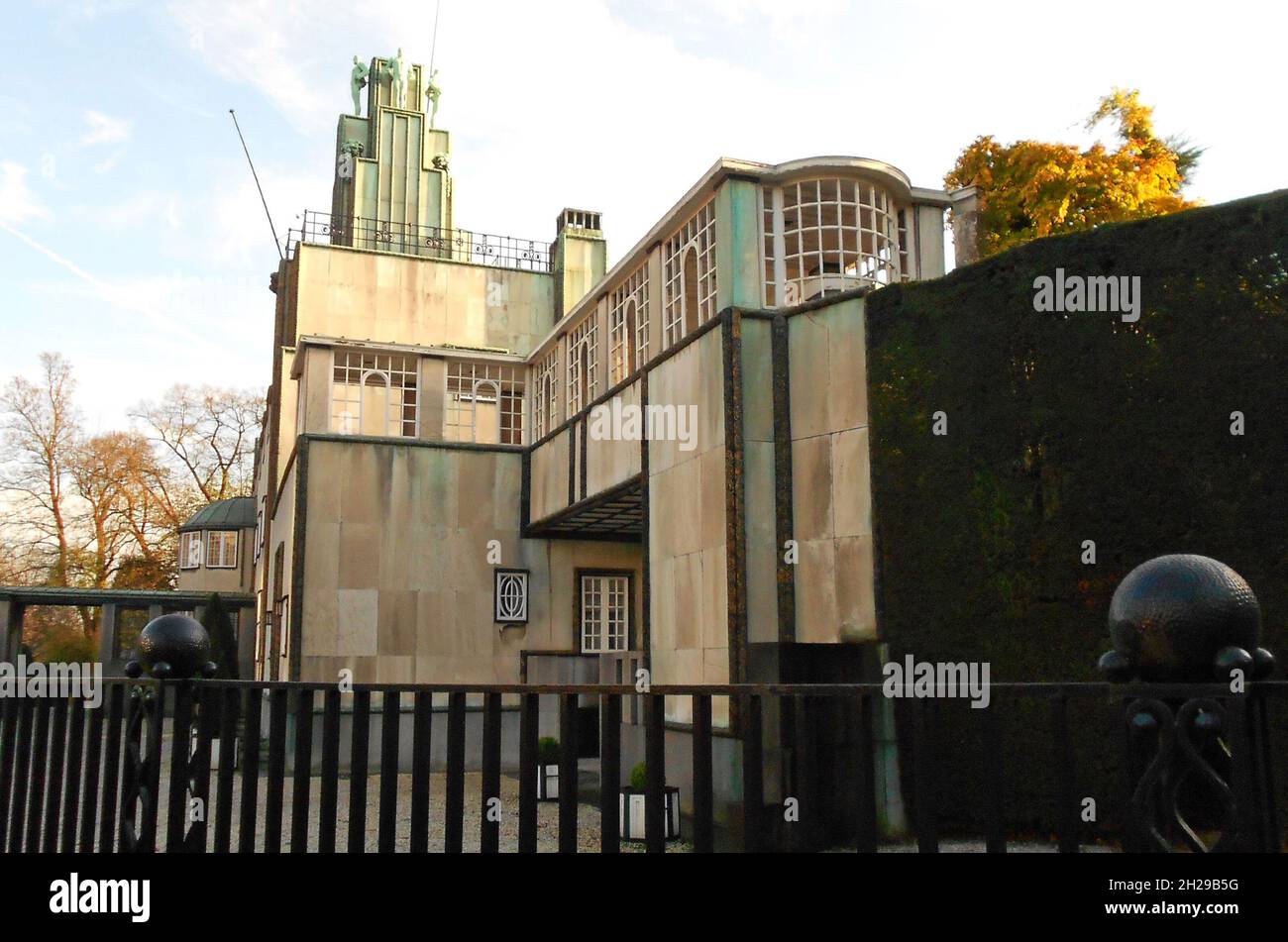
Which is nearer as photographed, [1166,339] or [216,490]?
[1166,339]

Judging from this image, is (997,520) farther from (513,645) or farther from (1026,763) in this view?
(513,645)

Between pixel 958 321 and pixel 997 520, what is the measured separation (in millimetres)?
2199

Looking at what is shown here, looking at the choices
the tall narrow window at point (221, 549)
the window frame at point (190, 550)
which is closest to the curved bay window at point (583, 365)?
the tall narrow window at point (221, 549)

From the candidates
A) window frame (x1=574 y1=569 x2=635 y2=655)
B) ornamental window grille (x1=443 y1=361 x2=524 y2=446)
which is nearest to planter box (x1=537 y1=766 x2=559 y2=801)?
window frame (x1=574 y1=569 x2=635 y2=655)

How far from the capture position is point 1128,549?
10.4m

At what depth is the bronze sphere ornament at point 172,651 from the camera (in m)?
4.48

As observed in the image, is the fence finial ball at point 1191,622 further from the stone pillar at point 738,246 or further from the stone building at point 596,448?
the stone pillar at point 738,246

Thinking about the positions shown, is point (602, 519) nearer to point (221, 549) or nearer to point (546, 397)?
point (546, 397)

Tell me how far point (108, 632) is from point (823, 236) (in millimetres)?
25869

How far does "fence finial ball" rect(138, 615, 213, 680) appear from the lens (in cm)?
448

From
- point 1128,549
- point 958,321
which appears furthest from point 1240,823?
point 958,321

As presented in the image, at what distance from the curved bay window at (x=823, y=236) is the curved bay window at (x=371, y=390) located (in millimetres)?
9531

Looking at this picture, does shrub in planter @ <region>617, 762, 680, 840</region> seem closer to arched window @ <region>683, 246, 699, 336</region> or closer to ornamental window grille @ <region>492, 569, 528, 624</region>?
arched window @ <region>683, 246, 699, 336</region>
